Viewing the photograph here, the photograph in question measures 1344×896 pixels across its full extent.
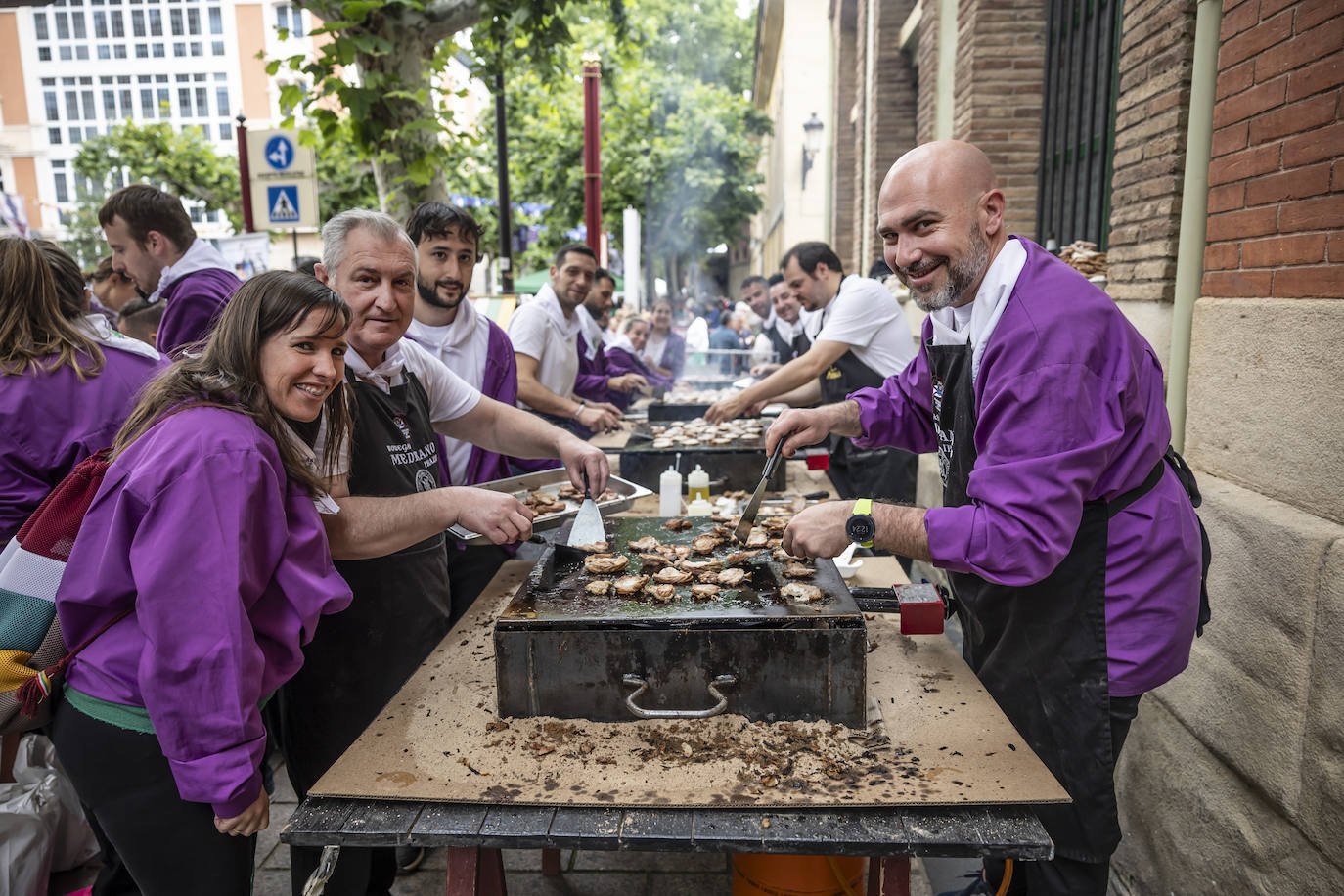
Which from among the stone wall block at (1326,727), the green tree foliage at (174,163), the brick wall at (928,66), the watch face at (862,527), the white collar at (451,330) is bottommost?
the stone wall block at (1326,727)

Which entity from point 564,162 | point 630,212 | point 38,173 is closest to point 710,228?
point 564,162

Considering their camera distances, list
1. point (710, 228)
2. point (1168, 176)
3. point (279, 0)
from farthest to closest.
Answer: point (279, 0) → point (710, 228) → point (1168, 176)

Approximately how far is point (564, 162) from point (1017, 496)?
72.0 ft

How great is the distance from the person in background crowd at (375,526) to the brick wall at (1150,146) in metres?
3.01

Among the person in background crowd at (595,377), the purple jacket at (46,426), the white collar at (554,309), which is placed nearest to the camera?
the purple jacket at (46,426)

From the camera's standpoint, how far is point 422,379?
325 centimetres

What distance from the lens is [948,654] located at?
259 centimetres

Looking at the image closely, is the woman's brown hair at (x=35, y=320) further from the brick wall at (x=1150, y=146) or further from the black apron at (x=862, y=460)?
the brick wall at (x=1150, y=146)

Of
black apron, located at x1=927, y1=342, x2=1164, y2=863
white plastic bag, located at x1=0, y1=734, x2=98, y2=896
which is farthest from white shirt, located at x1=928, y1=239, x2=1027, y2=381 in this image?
white plastic bag, located at x1=0, y1=734, x2=98, y2=896

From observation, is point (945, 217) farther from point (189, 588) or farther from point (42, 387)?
point (42, 387)

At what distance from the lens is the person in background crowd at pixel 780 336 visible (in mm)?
7652

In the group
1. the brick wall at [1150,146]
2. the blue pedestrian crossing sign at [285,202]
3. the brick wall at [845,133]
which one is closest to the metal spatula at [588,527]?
the brick wall at [1150,146]

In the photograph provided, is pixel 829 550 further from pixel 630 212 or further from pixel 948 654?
pixel 630 212

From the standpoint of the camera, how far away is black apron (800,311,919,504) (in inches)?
224
